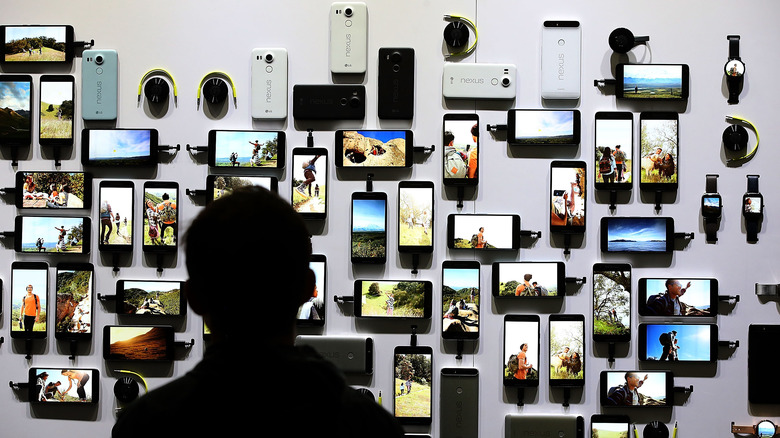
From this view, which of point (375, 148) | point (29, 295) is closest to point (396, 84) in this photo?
point (375, 148)

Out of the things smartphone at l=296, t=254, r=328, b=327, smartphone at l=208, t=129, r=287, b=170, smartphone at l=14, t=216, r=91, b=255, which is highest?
smartphone at l=208, t=129, r=287, b=170

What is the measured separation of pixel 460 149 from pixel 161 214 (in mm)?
1208

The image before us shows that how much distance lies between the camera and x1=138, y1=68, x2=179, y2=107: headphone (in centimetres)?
295

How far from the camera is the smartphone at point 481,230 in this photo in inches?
113

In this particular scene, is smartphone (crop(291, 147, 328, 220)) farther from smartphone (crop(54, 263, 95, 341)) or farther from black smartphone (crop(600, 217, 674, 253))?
black smartphone (crop(600, 217, 674, 253))

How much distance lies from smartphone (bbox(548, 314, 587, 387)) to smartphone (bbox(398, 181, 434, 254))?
576mm

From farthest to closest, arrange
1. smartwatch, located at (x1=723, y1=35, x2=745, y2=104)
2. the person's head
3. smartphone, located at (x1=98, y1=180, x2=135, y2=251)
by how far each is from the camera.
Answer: smartphone, located at (x1=98, y1=180, x2=135, y2=251)
smartwatch, located at (x1=723, y1=35, x2=745, y2=104)
the person's head

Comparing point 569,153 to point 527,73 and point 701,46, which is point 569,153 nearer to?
point 527,73

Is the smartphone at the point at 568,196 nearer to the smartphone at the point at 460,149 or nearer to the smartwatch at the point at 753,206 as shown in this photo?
the smartphone at the point at 460,149

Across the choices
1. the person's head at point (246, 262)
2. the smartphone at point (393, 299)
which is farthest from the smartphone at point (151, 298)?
the person's head at point (246, 262)

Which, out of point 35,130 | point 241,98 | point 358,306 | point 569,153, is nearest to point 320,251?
point 358,306

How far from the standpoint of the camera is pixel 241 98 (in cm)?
298

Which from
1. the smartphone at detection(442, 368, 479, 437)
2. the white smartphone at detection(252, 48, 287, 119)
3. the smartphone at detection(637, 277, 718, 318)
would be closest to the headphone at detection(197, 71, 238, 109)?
the white smartphone at detection(252, 48, 287, 119)

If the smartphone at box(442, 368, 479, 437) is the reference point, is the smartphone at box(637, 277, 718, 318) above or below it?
above
